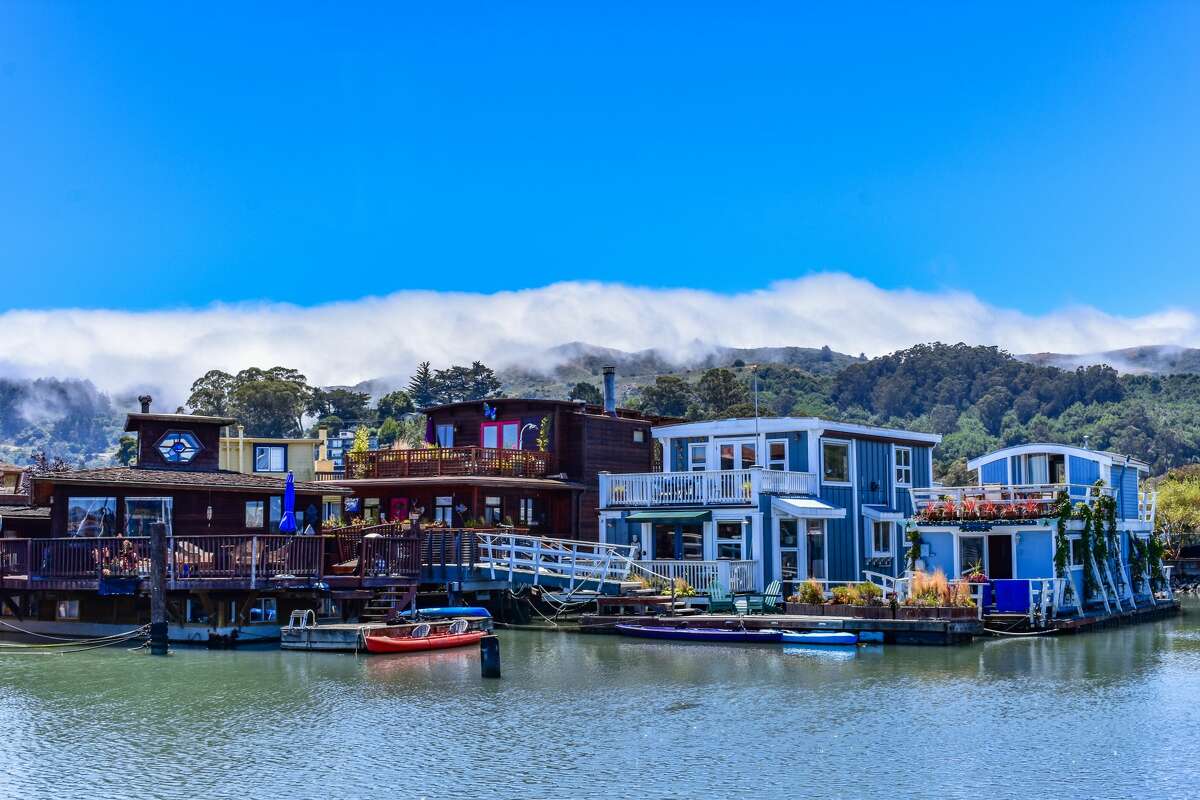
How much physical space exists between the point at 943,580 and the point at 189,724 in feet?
67.6

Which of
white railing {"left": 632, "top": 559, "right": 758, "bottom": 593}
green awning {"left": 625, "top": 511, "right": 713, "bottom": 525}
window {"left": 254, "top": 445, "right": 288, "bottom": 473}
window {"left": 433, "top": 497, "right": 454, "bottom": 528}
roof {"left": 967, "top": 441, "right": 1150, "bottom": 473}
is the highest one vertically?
window {"left": 254, "top": 445, "right": 288, "bottom": 473}

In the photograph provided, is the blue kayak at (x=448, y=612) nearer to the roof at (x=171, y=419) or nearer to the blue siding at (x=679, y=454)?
the roof at (x=171, y=419)

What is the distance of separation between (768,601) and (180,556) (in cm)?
1664

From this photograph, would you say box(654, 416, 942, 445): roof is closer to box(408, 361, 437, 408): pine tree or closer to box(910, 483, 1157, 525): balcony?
box(910, 483, 1157, 525): balcony

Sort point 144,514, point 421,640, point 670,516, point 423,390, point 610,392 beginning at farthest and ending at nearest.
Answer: point 423,390 → point 610,392 → point 670,516 → point 144,514 → point 421,640

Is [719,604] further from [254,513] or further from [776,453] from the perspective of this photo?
[254,513]

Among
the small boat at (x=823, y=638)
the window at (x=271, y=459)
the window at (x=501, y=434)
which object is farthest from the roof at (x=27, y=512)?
the small boat at (x=823, y=638)

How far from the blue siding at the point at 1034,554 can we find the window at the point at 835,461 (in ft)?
22.8

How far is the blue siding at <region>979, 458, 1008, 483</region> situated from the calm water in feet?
36.0

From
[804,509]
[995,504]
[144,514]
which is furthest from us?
[804,509]

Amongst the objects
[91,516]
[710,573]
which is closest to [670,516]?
[710,573]

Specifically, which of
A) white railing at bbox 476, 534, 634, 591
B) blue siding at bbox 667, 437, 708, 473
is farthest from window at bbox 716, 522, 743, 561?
blue siding at bbox 667, 437, 708, 473

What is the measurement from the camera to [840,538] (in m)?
42.6

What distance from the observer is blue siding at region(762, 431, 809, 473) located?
42.7 meters
